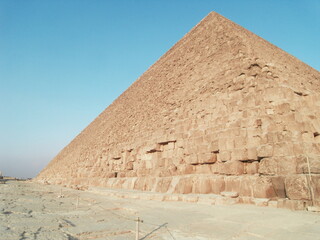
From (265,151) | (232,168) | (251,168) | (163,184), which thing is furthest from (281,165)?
(163,184)

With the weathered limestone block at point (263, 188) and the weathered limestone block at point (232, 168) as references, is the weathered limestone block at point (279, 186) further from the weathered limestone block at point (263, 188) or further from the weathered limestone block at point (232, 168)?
the weathered limestone block at point (232, 168)

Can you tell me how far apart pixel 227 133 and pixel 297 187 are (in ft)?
7.14

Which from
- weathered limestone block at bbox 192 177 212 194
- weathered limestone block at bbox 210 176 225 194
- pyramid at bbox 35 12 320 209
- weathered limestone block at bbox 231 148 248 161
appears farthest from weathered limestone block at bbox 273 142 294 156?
weathered limestone block at bbox 192 177 212 194

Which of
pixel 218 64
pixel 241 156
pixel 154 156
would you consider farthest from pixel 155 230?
pixel 218 64

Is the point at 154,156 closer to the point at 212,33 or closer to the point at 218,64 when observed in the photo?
the point at 218,64

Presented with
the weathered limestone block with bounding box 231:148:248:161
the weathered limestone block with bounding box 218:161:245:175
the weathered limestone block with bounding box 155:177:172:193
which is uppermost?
the weathered limestone block with bounding box 231:148:248:161

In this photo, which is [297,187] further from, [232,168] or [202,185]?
[202,185]

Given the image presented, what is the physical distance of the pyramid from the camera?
472 cm

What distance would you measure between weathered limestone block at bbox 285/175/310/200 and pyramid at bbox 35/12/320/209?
2 cm

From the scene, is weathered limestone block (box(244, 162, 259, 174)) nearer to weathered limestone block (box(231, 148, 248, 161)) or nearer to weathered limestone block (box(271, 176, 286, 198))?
weathered limestone block (box(231, 148, 248, 161))

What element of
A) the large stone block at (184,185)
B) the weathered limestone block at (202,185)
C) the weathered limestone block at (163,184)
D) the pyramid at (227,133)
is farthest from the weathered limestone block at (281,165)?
the weathered limestone block at (163,184)

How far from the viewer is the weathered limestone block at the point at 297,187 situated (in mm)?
4145

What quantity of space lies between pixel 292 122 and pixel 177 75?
7.41m

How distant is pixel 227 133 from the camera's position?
6102mm
